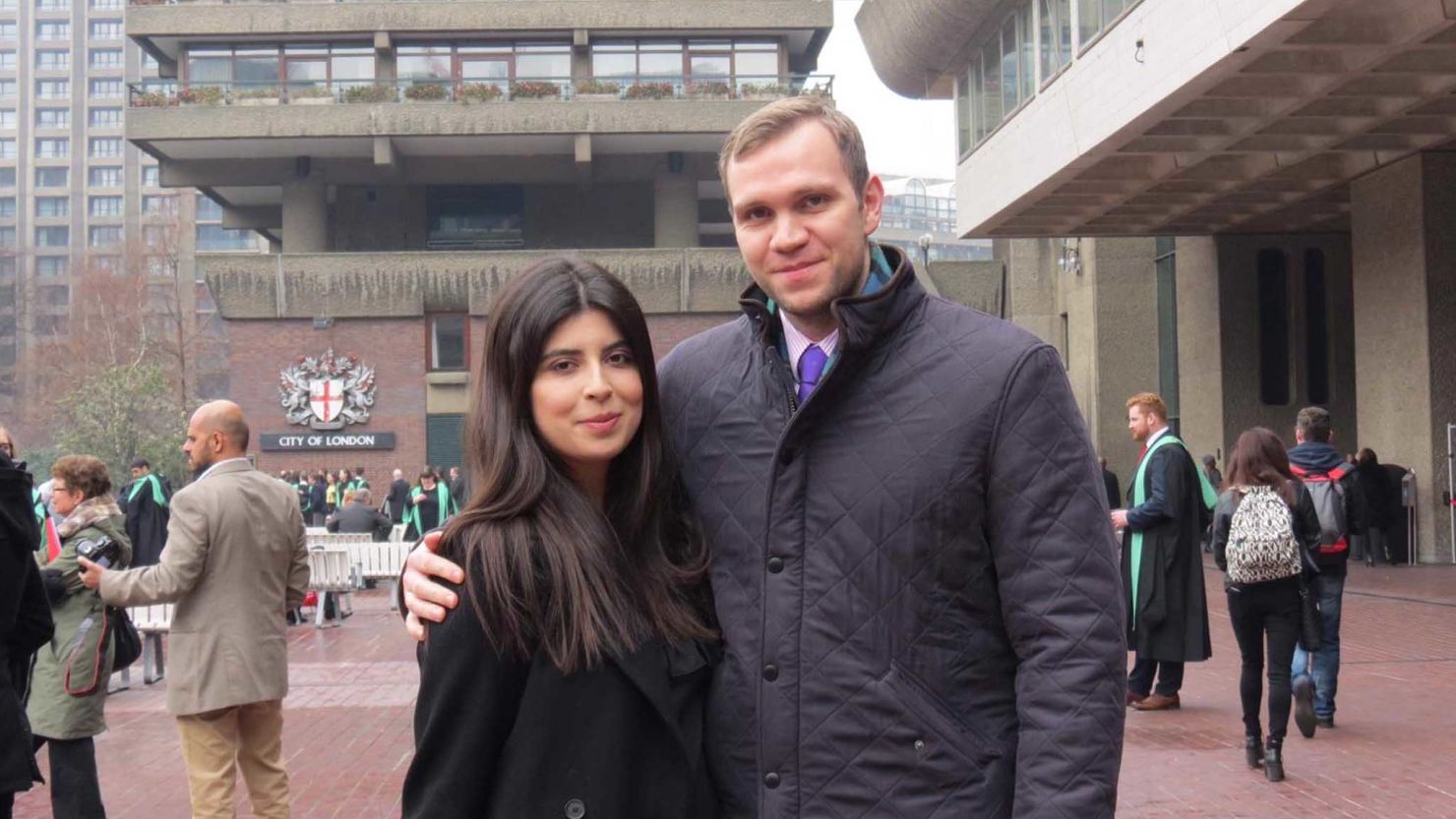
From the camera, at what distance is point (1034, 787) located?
2465 mm

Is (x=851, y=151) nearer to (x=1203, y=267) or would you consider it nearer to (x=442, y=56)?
(x=1203, y=267)

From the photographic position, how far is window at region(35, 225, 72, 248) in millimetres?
131750

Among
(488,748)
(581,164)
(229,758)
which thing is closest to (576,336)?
(488,748)

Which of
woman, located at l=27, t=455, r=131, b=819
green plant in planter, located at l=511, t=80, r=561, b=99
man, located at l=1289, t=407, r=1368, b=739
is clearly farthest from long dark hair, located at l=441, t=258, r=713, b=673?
green plant in planter, located at l=511, t=80, r=561, b=99

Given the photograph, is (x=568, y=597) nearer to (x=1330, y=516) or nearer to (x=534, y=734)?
(x=534, y=734)

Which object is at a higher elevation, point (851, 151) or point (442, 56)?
point (442, 56)

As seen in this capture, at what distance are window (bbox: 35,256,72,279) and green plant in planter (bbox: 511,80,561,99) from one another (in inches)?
3904

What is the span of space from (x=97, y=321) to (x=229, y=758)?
7990 cm

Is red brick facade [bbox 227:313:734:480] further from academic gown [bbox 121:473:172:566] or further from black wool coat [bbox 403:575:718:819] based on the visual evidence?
black wool coat [bbox 403:575:718:819]

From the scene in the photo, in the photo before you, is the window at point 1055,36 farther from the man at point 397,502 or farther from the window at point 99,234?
the window at point 99,234

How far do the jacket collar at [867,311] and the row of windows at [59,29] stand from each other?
145921 millimetres

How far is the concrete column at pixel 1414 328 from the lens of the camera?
22266 mm

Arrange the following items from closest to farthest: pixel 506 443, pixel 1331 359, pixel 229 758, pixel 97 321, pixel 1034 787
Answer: pixel 1034 787, pixel 506 443, pixel 229 758, pixel 1331 359, pixel 97 321

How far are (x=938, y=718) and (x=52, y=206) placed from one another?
142993mm
